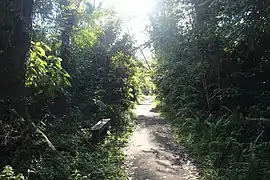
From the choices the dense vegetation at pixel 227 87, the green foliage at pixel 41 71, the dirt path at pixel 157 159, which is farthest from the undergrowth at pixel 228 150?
the green foliage at pixel 41 71

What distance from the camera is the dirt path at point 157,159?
24.5 ft

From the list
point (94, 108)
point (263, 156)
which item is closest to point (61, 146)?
point (263, 156)

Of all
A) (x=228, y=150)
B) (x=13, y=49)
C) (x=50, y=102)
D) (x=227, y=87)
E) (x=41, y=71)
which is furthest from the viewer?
(x=227, y=87)

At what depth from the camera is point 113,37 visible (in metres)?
21.3

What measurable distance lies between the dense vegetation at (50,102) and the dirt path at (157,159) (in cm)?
46

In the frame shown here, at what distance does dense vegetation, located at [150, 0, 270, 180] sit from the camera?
7336mm

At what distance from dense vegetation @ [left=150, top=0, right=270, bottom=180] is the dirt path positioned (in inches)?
18.1

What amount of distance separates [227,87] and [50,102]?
6960 millimetres

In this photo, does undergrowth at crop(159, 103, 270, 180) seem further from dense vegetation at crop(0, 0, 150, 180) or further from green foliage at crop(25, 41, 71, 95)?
green foliage at crop(25, 41, 71, 95)

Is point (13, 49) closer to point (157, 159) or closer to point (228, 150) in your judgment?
point (157, 159)

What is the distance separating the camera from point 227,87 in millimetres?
11969

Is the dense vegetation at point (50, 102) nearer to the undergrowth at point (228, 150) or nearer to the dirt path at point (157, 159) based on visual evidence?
the dirt path at point (157, 159)

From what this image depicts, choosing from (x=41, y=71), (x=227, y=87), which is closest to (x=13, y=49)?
(x=41, y=71)

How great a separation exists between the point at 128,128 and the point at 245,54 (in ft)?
20.3
